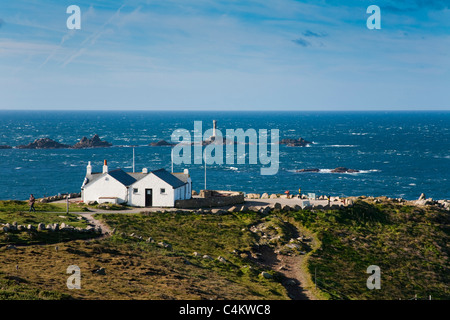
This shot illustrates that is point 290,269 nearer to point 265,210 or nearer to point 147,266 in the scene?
point 147,266

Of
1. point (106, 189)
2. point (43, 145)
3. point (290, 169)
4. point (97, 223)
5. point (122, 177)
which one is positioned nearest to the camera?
point (97, 223)

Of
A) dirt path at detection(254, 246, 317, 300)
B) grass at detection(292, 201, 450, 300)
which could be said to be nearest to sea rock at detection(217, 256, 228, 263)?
dirt path at detection(254, 246, 317, 300)

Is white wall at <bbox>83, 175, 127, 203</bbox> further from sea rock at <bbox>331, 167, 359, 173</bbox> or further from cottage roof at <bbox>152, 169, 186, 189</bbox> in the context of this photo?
sea rock at <bbox>331, 167, 359, 173</bbox>

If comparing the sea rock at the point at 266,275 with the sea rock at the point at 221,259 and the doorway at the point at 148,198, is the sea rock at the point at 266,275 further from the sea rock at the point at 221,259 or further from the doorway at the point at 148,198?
the doorway at the point at 148,198

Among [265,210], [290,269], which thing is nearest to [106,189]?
[265,210]

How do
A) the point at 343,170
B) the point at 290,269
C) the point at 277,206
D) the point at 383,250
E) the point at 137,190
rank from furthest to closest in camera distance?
the point at 343,170
the point at 277,206
the point at 137,190
the point at 383,250
the point at 290,269

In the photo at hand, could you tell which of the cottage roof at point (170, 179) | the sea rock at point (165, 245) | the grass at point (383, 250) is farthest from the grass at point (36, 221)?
the grass at point (383, 250)

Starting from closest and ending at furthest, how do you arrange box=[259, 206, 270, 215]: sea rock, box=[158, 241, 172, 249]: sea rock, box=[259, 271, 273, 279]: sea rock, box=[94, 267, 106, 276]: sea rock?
box=[94, 267, 106, 276]: sea rock → box=[259, 271, 273, 279]: sea rock → box=[158, 241, 172, 249]: sea rock → box=[259, 206, 270, 215]: sea rock

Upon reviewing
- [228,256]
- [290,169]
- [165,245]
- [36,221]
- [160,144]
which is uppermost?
[36,221]
